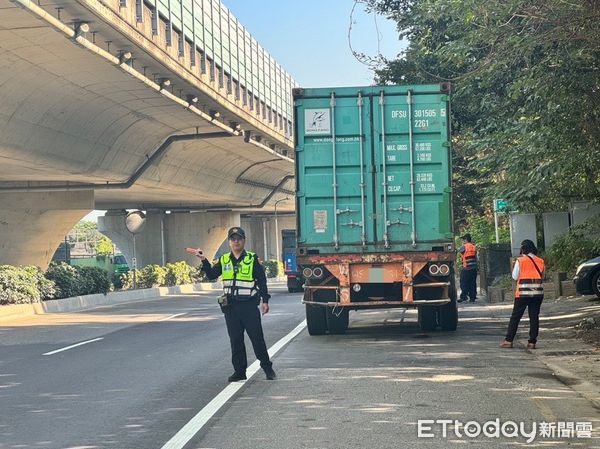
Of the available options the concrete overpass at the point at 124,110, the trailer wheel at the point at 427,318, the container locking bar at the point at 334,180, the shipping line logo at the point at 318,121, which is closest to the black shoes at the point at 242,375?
the container locking bar at the point at 334,180

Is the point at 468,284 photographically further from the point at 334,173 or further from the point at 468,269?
the point at 334,173

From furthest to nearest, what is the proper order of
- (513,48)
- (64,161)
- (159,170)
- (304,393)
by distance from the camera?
(159,170), (64,161), (513,48), (304,393)

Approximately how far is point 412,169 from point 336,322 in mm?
2982

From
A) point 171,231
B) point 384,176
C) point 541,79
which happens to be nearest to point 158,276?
point 171,231

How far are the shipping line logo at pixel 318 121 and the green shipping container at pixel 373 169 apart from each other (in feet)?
0.05

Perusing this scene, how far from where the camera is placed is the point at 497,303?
897 inches

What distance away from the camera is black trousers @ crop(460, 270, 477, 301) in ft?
77.3

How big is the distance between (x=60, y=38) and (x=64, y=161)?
9.34 metres

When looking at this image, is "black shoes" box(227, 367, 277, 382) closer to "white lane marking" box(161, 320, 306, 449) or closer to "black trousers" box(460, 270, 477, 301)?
"white lane marking" box(161, 320, 306, 449)

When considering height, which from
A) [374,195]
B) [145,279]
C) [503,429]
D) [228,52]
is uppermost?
[228,52]

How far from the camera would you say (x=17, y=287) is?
26.0m


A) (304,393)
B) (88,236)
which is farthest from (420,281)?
(88,236)

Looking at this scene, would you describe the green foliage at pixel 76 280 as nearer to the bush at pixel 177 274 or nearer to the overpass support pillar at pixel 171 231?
the bush at pixel 177 274

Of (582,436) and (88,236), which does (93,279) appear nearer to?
(582,436)
